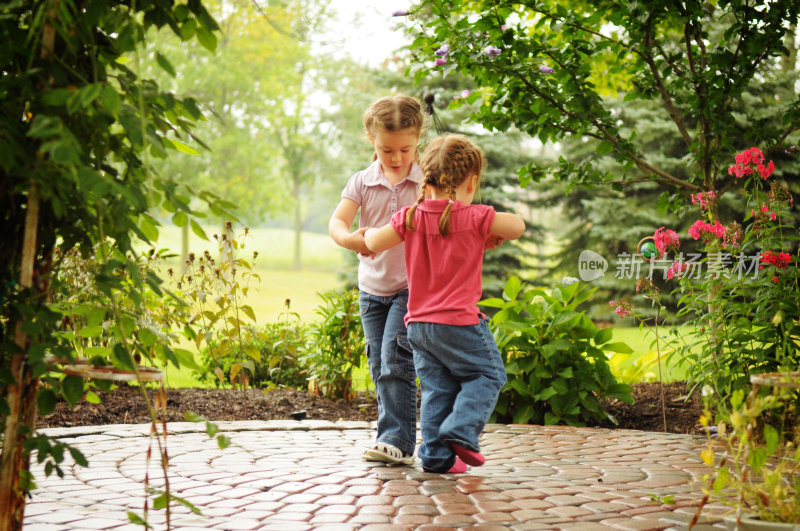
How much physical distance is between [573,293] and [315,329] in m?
2.05

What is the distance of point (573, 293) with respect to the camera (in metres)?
4.89

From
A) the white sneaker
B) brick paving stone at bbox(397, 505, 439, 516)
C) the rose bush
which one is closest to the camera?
brick paving stone at bbox(397, 505, 439, 516)

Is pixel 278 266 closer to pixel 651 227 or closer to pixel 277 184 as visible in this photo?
pixel 277 184

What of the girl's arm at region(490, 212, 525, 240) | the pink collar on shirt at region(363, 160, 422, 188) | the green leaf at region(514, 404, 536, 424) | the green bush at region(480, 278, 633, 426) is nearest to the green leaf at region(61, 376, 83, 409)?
the girl's arm at region(490, 212, 525, 240)

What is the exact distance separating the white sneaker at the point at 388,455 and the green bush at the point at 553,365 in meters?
1.45

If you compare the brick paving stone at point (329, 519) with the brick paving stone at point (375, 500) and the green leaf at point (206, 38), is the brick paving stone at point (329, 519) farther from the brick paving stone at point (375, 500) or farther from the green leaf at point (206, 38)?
the green leaf at point (206, 38)

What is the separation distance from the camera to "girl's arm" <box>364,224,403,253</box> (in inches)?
127

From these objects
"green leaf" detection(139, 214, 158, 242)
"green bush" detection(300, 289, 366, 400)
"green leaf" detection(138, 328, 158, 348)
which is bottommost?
"green bush" detection(300, 289, 366, 400)

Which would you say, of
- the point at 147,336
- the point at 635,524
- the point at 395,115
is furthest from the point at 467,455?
the point at 147,336

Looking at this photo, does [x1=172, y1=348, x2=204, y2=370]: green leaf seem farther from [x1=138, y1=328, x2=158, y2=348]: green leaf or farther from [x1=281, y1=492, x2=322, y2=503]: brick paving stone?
[x1=281, y1=492, x2=322, y2=503]: brick paving stone

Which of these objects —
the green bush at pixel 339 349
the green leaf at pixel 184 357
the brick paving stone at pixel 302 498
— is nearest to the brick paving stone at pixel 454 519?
the brick paving stone at pixel 302 498

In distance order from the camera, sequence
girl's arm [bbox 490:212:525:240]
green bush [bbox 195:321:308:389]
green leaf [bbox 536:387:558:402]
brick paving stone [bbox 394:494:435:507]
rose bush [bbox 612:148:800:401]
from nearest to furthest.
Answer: brick paving stone [bbox 394:494:435:507] < girl's arm [bbox 490:212:525:240] < rose bush [bbox 612:148:800:401] < green leaf [bbox 536:387:558:402] < green bush [bbox 195:321:308:389]

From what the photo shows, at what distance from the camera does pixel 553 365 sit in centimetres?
468

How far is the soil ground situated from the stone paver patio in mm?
549
